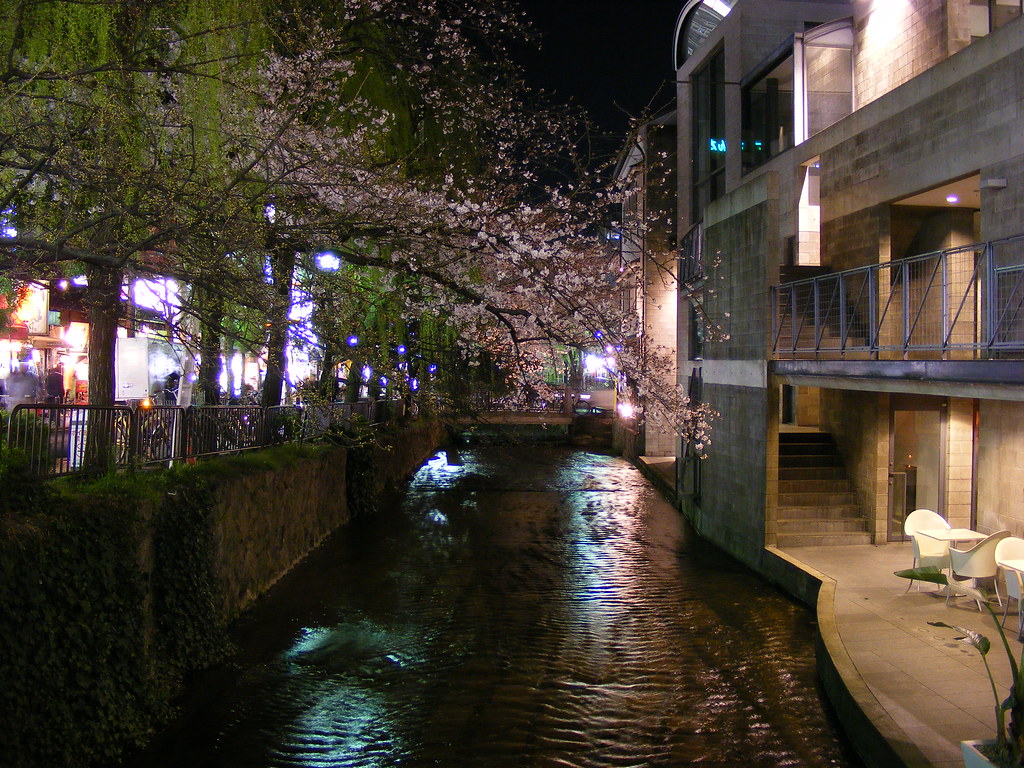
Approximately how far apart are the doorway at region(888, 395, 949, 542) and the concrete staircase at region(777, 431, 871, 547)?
66 centimetres

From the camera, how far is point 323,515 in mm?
14414

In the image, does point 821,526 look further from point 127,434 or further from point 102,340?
point 102,340

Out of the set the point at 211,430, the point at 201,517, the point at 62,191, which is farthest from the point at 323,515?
the point at 62,191

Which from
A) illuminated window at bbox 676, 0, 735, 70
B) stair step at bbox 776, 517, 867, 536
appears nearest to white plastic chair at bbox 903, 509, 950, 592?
stair step at bbox 776, 517, 867, 536

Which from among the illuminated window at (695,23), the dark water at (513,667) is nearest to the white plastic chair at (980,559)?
the dark water at (513,667)

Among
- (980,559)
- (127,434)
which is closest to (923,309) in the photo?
(980,559)

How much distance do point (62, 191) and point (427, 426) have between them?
2144 centimetres

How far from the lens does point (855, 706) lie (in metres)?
6.27

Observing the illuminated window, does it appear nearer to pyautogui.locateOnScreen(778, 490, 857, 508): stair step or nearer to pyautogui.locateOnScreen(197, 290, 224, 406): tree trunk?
pyautogui.locateOnScreen(778, 490, 857, 508): stair step

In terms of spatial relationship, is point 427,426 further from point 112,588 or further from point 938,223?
point 112,588

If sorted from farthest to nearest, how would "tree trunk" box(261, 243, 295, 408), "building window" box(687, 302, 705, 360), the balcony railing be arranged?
"building window" box(687, 302, 705, 360)
"tree trunk" box(261, 243, 295, 408)
the balcony railing

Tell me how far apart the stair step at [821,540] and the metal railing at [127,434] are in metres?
8.31

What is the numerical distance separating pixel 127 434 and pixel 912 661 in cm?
786

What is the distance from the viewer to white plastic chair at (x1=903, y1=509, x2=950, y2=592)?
8.93 meters
